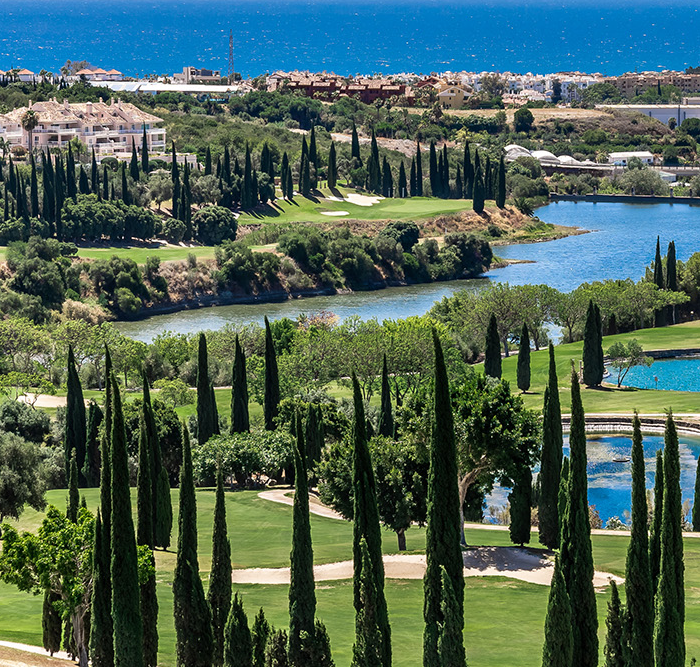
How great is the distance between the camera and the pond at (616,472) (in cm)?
5657

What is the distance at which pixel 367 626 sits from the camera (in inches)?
1088

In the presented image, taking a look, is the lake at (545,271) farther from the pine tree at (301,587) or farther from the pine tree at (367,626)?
the pine tree at (367,626)

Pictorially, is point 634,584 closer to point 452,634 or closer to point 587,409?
point 452,634

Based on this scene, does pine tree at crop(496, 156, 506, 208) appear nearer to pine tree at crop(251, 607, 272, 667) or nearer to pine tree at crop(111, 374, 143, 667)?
pine tree at crop(251, 607, 272, 667)

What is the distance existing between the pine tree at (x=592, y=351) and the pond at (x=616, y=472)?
9303 millimetres

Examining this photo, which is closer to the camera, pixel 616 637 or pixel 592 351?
pixel 616 637

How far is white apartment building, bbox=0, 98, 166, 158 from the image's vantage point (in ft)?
504

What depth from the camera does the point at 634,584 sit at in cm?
2769

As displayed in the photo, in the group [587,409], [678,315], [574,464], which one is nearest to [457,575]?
[574,464]

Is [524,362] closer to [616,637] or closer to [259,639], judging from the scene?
[616,637]

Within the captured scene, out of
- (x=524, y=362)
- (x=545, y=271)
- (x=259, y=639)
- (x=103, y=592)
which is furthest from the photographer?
(x=545, y=271)

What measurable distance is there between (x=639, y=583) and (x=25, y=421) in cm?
3983

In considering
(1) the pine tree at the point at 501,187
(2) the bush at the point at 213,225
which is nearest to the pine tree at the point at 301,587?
(2) the bush at the point at 213,225

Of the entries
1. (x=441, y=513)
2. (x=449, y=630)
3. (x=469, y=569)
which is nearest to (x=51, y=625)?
(x=441, y=513)
